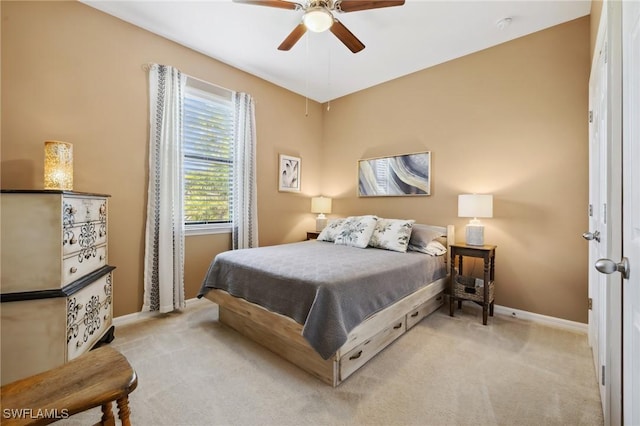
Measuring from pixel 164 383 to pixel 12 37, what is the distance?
2807 millimetres

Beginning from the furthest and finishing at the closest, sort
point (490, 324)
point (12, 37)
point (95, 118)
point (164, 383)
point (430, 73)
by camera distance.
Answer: point (430, 73) → point (490, 324) → point (95, 118) → point (12, 37) → point (164, 383)

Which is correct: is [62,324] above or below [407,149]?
below

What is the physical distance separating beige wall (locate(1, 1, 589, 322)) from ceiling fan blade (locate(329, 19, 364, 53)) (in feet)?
4.90

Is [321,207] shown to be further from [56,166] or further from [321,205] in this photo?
[56,166]

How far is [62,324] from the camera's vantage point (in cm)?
167

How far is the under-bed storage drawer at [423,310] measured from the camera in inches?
99.2

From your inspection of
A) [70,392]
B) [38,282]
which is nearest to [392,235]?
[70,392]

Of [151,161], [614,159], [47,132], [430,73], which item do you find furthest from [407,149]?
[47,132]

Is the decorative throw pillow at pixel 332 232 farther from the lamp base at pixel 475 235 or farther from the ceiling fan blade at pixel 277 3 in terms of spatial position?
the ceiling fan blade at pixel 277 3

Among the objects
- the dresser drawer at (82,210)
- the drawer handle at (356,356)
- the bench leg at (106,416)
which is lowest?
the drawer handle at (356,356)

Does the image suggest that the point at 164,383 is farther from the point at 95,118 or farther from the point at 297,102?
the point at 297,102

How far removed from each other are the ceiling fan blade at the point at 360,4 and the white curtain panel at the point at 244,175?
1838 millimetres

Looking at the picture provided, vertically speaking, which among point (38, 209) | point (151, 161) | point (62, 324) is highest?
point (151, 161)

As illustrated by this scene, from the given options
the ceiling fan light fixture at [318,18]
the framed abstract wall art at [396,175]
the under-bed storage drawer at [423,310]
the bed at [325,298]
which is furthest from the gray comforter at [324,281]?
the ceiling fan light fixture at [318,18]
